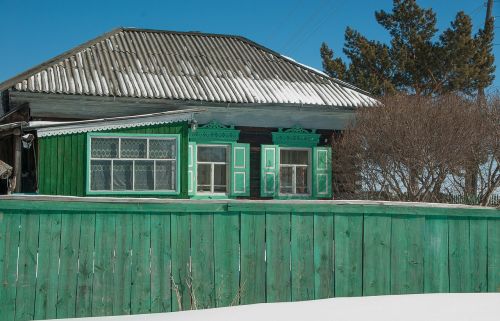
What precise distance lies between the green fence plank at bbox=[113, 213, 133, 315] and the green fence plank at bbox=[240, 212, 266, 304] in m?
1.09

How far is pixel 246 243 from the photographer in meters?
5.66

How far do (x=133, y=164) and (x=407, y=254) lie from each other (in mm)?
7388

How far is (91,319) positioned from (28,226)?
3.28 ft

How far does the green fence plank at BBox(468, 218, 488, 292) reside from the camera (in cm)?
641

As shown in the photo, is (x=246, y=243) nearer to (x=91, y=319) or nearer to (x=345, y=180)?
(x=91, y=319)

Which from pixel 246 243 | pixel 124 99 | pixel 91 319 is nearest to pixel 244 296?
pixel 246 243

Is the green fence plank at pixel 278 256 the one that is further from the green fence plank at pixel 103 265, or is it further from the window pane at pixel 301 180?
the window pane at pixel 301 180

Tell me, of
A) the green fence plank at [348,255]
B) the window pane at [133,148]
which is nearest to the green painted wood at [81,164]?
the window pane at [133,148]

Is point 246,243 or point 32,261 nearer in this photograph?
point 32,261

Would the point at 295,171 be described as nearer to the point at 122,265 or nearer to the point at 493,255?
the point at 493,255

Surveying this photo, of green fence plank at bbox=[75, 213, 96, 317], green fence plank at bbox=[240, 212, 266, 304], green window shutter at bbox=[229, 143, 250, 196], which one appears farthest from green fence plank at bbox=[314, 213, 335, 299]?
green window shutter at bbox=[229, 143, 250, 196]

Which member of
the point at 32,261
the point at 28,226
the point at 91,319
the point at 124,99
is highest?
the point at 124,99

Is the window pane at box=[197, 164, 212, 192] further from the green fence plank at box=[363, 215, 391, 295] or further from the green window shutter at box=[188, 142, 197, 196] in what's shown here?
the green fence plank at box=[363, 215, 391, 295]

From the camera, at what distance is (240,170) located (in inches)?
546
